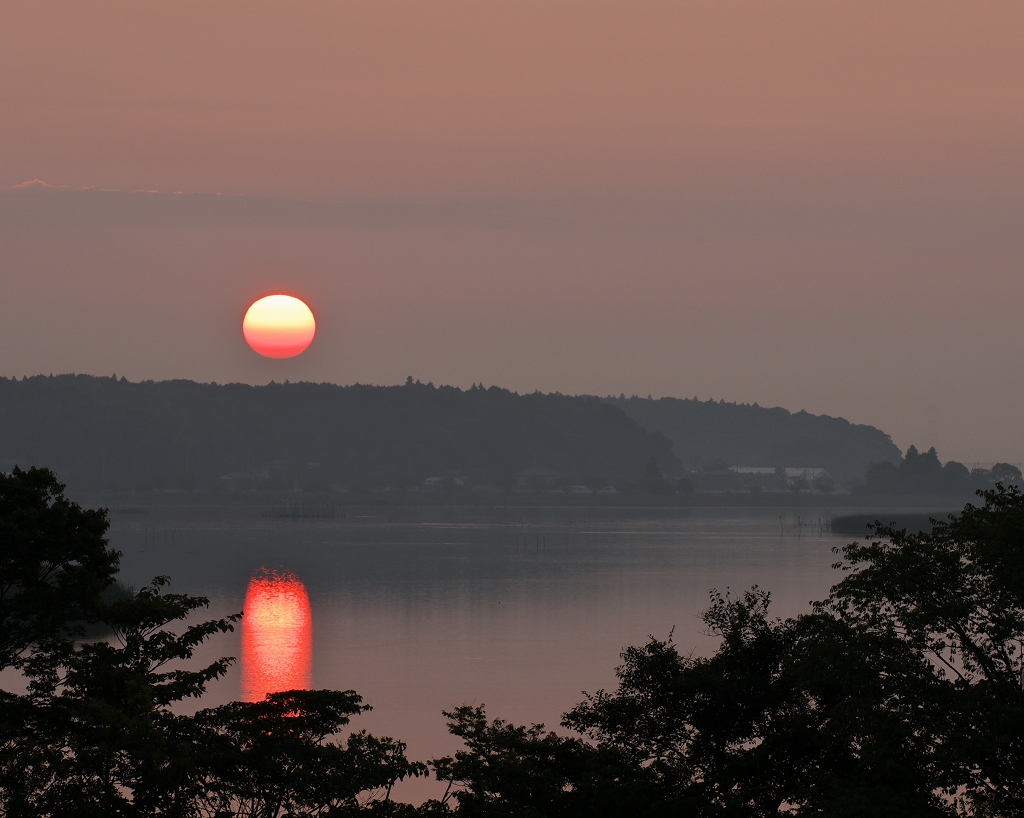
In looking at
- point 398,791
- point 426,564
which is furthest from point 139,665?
point 426,564

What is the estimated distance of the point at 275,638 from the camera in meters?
80.8

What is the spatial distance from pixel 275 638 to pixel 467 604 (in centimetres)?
2197

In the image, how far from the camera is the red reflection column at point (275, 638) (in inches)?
2479

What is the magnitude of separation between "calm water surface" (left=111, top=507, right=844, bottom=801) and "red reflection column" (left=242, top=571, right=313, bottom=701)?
38cm

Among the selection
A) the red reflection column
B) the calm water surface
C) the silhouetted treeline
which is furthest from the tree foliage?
the red reflection column

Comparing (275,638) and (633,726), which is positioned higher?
(633,726)

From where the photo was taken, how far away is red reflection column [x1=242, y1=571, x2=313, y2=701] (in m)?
63.0

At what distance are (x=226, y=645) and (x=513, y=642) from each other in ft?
59.9

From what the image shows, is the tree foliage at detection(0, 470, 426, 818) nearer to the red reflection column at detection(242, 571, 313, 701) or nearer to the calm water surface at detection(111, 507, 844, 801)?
the calm water surface at detection(111, 507, 844, 801)

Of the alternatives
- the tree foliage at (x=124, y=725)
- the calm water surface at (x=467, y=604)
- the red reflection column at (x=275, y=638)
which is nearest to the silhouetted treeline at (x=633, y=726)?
the tree foliage at (x=124, y=725)

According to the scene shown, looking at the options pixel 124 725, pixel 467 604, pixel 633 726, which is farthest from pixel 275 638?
pixel 124 725

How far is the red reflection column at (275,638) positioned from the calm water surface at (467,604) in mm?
379

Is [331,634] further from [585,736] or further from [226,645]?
[585,736]

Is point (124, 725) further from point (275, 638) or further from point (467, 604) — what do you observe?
point (467, 604)
